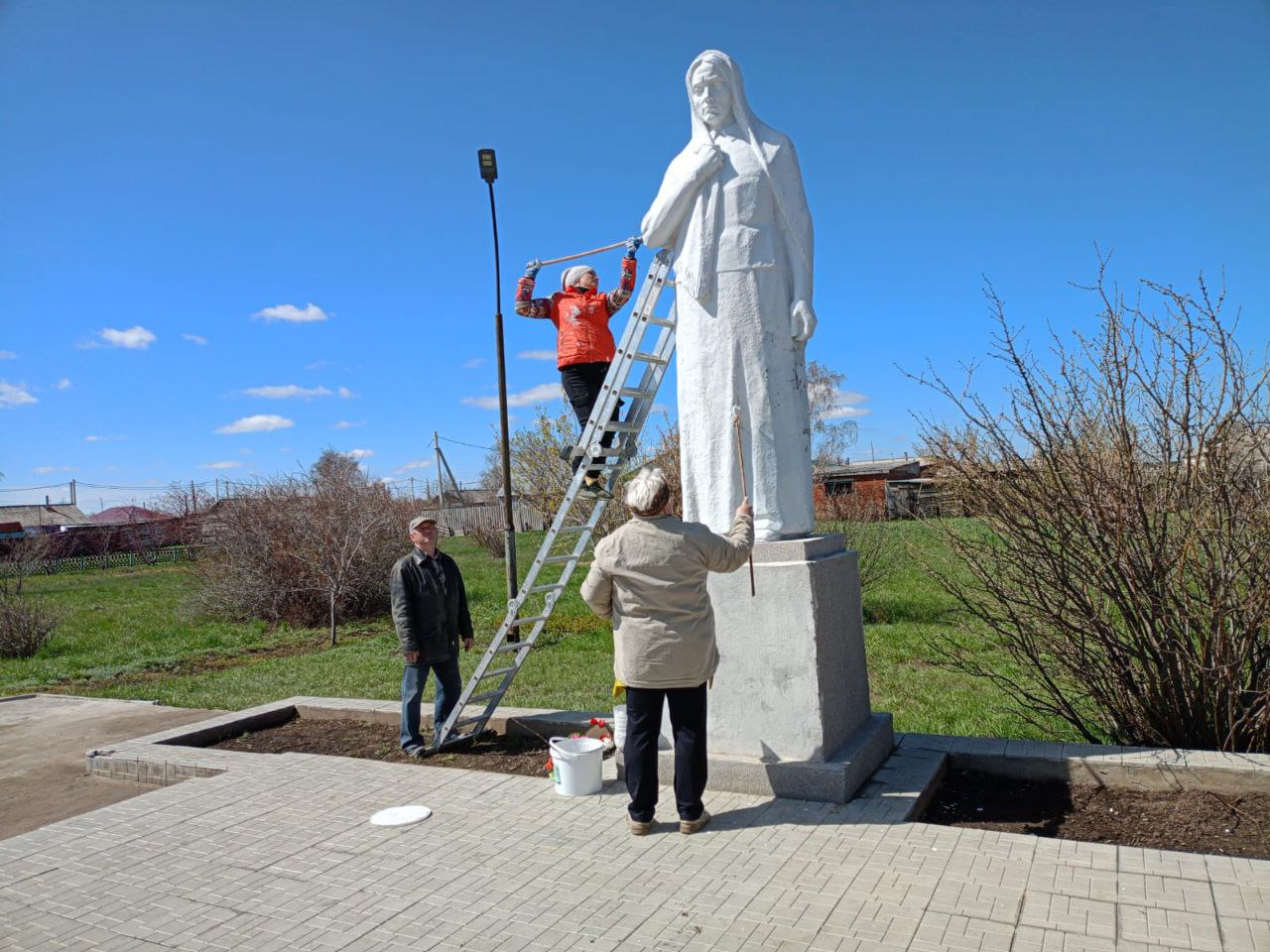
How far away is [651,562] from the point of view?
14.6 feet

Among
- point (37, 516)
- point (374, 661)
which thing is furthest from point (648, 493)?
point (37, 516)

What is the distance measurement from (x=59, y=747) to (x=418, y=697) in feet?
13.8

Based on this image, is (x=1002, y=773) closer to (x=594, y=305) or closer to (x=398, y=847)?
(x=398, y=847)

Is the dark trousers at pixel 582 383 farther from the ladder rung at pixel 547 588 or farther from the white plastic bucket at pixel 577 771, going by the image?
the white plastic bucket at pixel 577 771

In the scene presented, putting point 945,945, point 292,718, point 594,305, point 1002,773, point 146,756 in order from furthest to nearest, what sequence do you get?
point 292,718 → point 594,305 → point 146,756 → point 1002,773 → point 945,945

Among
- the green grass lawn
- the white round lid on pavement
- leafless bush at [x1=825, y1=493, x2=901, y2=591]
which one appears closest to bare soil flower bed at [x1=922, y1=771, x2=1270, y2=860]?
the green grass lawn

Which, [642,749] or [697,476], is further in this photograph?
[697,476]

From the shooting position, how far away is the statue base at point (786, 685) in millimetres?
4828

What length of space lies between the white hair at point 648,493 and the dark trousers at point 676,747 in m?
0.94

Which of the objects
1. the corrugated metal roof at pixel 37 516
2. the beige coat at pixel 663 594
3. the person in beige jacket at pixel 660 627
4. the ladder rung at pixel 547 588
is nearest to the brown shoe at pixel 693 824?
the person in beige jacket at pixel 660 627

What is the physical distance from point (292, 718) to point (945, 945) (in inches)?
272

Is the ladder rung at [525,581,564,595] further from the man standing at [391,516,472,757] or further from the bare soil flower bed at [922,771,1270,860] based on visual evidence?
the bare soil flower bed at [922,771,1270,860]

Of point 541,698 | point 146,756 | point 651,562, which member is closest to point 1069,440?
point 651,562

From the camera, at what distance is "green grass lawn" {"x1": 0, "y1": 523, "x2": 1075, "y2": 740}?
8.28 metres
